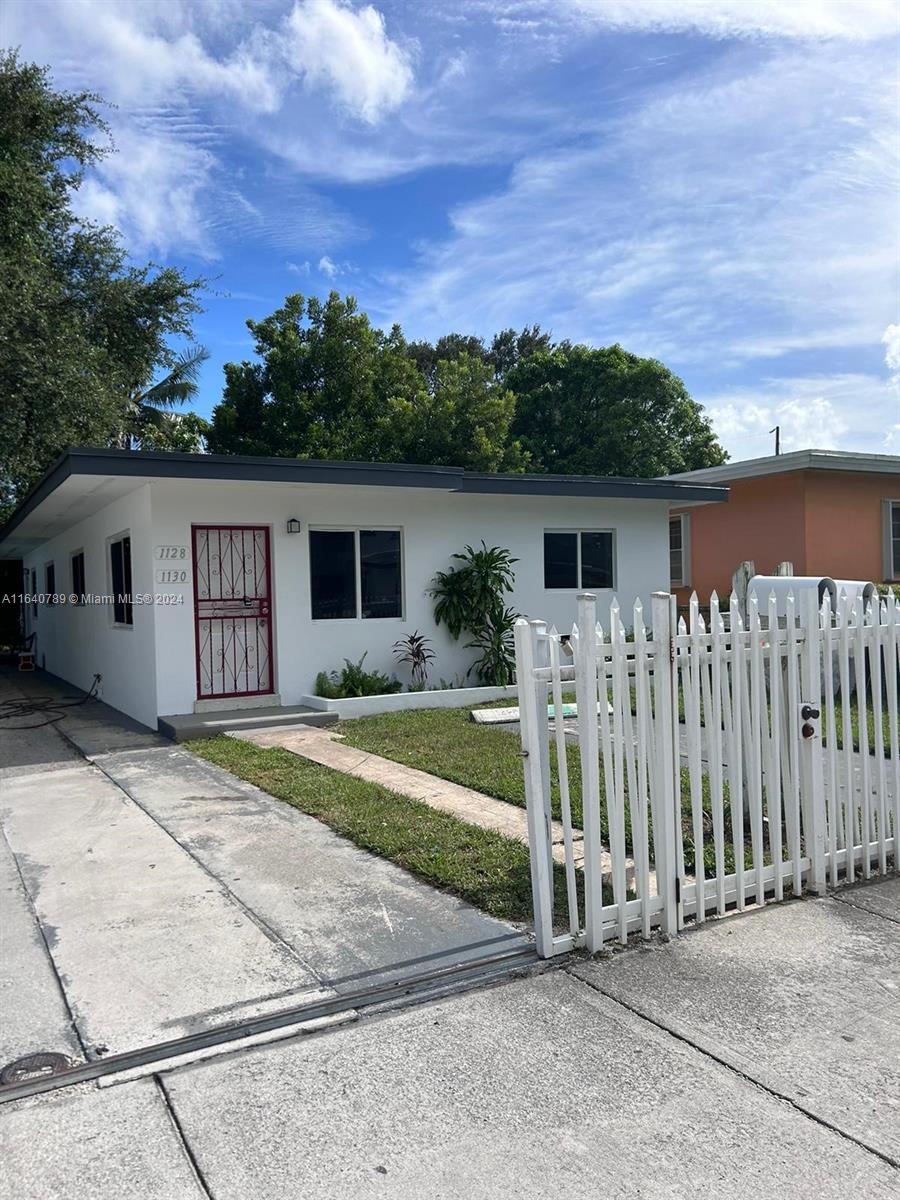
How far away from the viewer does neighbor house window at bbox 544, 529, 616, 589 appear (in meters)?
13.5

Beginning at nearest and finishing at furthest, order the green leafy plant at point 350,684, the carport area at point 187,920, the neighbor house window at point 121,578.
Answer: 1. the carport area at point 187,920
2. the green leafy plant at point 350,684
3. the neighbor house window at point 121,578

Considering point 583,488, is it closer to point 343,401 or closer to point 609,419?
point 343,401

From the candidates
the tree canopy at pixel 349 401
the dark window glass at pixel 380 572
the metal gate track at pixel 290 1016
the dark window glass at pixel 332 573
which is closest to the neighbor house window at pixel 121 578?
the dark window glass at pixel 332 573

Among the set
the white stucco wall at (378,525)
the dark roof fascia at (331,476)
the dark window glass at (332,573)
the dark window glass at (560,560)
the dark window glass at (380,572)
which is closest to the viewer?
the dark roof fascia at (331,476)

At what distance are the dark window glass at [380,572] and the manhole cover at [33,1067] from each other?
8890 millimetres

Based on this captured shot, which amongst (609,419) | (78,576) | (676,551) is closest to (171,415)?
(78,576)

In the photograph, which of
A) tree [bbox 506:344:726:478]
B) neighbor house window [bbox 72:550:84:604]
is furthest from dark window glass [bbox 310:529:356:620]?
tree [bbox 506:344:726:478]

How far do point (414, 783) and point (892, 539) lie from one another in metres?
12.7

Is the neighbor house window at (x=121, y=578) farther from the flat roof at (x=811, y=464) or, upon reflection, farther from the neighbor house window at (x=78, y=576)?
the flat roof at (x=811, y=464)

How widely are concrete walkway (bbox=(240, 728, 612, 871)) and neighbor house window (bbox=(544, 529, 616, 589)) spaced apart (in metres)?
4.97

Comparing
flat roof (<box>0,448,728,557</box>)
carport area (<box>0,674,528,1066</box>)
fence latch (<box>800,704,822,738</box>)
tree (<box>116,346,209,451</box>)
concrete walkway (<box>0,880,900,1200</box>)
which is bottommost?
concrete walkway (<box>0,880,900,1200</box>)

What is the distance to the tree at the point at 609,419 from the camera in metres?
30.1

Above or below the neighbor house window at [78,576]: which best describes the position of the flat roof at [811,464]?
above

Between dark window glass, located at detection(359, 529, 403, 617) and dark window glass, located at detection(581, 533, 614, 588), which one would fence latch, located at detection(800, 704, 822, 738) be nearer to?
dark window glass, located at detection(359, 529, 403, 617)
